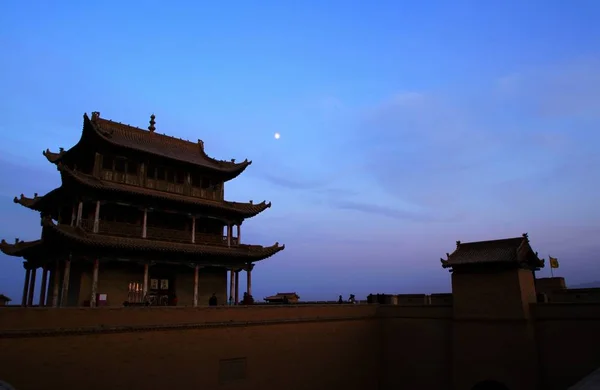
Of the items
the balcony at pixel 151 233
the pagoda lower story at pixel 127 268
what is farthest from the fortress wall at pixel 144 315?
the balcony at pixel 151 233

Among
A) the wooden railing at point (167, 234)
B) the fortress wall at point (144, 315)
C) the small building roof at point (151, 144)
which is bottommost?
the fortress wall at point (144, 315)

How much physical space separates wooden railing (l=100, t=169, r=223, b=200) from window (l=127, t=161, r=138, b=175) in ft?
1.17

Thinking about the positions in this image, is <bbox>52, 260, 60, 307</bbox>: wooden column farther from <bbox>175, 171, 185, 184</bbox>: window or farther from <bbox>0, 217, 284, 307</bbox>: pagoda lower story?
<bbox>175, 171, 185, 184</bbox>: window

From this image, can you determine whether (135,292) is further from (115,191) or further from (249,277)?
(249,277)

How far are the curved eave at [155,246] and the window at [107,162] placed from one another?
3.96 m

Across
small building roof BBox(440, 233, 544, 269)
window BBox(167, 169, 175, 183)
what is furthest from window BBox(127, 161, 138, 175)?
small building roof BBox(440, 233, 544, 269)

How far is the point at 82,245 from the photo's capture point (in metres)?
17.8

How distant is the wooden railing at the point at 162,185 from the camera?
20.5m

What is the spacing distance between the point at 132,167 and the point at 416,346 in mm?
17472

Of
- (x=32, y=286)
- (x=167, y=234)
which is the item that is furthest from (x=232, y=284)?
(x=32, y=286)

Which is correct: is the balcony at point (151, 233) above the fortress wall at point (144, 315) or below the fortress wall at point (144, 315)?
above

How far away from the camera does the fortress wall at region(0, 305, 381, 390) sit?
1325 cm

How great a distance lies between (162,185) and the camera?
868 inches

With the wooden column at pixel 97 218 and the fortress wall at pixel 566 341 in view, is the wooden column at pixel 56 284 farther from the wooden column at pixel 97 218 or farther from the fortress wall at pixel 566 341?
the fortress wall at pixel 566 341
